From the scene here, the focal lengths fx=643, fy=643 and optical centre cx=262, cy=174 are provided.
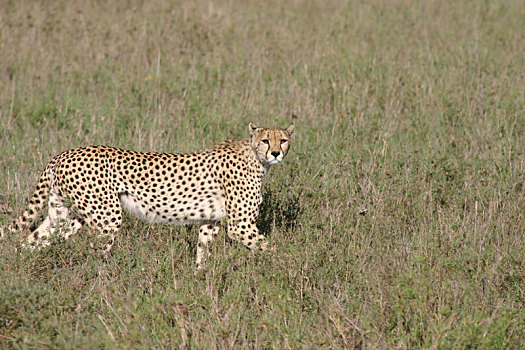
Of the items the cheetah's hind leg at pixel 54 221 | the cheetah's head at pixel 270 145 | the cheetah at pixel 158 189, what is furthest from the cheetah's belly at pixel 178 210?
the cheetah's head at pixel 270 145

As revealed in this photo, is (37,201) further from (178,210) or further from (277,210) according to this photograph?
(277,210)

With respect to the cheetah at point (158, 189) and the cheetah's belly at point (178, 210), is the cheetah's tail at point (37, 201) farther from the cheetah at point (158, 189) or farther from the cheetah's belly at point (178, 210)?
the cheetah's belly at point (178, 210)

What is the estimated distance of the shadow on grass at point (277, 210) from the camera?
5.09m

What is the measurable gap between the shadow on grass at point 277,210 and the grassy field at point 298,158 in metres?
0.02

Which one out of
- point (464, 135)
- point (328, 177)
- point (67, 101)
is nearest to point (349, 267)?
point (328, 177)

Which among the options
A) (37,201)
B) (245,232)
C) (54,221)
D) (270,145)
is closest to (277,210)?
(245,232)

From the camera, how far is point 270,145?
458 cm

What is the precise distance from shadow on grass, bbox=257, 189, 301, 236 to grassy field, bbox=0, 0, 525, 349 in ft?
0.06

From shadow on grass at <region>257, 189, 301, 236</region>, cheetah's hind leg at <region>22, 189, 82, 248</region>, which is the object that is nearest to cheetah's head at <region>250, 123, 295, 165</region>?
shadow on grass at <region>257, 189, 301, 236</region>

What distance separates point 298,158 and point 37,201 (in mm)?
2279

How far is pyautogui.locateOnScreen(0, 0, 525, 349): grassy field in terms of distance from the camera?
353 centimetres

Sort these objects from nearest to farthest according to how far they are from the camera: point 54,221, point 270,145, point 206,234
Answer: point 270,145 → point 54,221 → point 206,234

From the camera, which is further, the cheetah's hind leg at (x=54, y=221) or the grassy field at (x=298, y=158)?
the cheetah's hind leg at (x=54, y=221)

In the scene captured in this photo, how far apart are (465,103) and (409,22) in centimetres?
316
